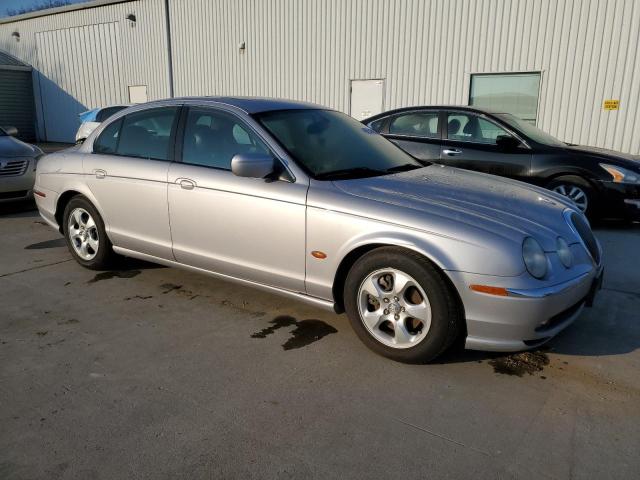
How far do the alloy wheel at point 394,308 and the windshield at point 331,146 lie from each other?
0.81 m

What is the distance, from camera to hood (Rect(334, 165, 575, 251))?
2.95 metres

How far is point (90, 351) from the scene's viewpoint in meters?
3.30

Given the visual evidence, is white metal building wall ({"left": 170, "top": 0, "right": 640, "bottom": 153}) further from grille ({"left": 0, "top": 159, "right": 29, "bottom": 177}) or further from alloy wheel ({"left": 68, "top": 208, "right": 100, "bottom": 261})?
alloy wheel ({"left": 68, "top": 208, "right": 100, "bottom": 261})

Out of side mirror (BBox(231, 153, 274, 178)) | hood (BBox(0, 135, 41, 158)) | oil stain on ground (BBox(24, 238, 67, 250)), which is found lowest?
oil stain on ground (BBox(24, 238, 67, 250))

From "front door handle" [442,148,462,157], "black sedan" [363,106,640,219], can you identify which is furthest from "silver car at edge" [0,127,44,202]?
"front door handle" [442,148,462,157]

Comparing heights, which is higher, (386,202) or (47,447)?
(386,202)

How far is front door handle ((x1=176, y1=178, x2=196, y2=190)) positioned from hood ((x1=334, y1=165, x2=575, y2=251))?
117cm

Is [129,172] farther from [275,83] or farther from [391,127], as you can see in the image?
[275,83]

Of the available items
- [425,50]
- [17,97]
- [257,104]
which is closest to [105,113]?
[425,50]

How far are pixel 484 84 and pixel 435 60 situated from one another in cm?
132

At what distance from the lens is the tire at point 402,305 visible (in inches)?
115

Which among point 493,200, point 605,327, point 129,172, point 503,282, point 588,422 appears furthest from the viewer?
point 129,172

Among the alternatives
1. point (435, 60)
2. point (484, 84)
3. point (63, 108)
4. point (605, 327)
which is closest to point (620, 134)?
point (484, 84)

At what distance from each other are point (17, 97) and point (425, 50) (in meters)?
18.3
